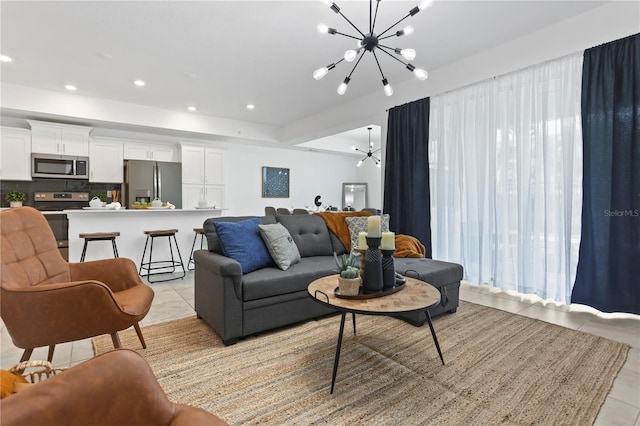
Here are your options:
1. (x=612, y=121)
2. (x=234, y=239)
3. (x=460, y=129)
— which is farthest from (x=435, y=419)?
(x=460, y=129)

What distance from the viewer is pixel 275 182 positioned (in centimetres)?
743

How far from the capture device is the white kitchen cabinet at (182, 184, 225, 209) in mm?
5898

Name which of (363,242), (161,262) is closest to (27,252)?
(363,242)

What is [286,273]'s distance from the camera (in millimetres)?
2619

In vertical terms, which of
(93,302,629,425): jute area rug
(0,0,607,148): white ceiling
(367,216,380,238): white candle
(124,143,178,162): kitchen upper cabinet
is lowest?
(93,302,629,425): jute area rug

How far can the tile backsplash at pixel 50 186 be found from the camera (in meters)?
4.99

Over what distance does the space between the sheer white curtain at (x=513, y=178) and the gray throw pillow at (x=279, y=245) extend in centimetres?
217

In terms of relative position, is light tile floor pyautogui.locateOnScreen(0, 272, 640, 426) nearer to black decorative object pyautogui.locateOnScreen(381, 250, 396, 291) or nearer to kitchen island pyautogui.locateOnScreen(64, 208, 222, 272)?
kitchen island pyautogui.locateOnScreen(64, 208, 222, 272)

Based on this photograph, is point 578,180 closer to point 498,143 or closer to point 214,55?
point 498,143

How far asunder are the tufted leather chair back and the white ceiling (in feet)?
6.23

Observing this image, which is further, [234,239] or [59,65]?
[59,65]

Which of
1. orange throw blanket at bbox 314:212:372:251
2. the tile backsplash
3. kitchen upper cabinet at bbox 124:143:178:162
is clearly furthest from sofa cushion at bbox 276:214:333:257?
the tile backsplash

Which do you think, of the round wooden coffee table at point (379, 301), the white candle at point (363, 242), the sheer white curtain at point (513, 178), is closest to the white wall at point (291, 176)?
the sheer white curtain at point (513, 178)

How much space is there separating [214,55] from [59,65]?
6.31 ft
